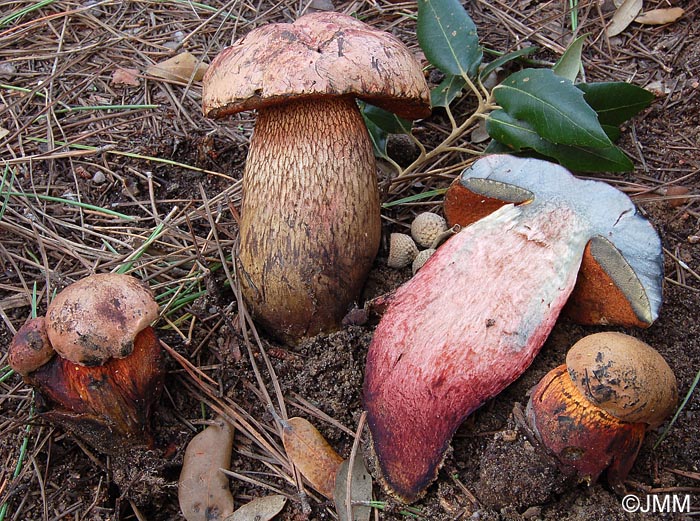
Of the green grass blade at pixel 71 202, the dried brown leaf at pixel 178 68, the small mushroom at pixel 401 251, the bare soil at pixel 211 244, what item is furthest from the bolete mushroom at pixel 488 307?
the dried brown leaf at pixel 178 68

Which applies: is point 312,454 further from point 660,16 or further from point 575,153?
point 660,16

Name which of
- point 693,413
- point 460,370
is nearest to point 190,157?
point 460,370

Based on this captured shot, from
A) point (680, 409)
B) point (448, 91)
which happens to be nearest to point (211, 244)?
point (448, 91)

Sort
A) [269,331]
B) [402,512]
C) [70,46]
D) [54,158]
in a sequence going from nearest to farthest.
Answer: [402,512]
[269,331]
[54,158]
[70,46]

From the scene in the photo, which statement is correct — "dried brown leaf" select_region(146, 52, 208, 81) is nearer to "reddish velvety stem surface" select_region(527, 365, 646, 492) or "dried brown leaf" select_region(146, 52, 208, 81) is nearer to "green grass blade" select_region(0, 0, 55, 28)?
"green grass blade" select_region(0, 0, 55, 28)

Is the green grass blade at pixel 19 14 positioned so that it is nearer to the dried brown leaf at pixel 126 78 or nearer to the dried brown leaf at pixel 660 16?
the dried brown leaf at pixel 126 78

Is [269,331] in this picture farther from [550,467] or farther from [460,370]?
[550,467]

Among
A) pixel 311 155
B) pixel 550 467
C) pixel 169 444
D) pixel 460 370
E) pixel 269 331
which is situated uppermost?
pixel 311 155
